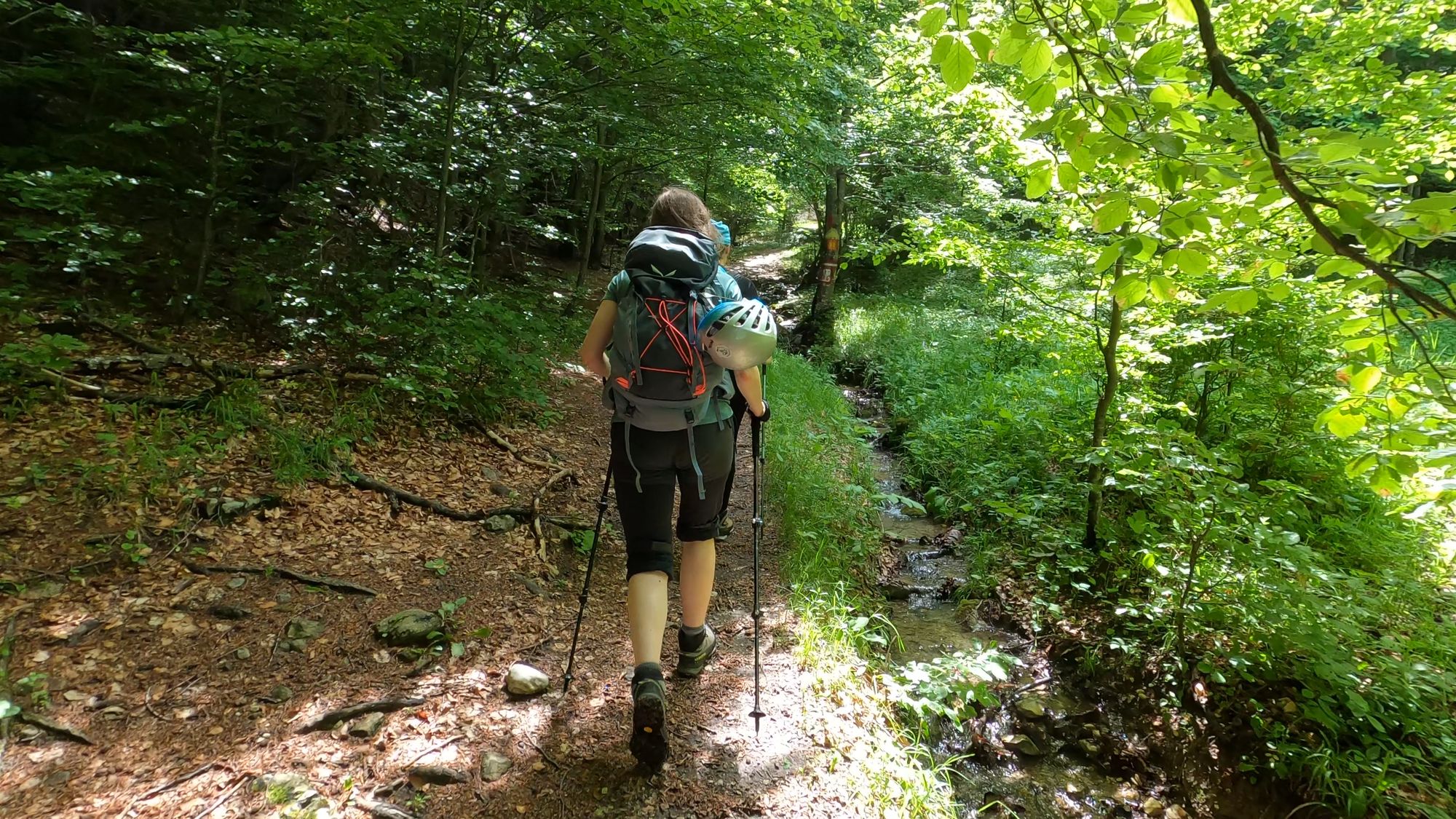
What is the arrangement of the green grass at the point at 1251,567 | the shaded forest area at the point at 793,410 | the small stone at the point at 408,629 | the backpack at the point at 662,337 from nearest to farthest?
the shaded forest area at the point at 793,410 < the backpack at the point at 662,337 < the small stone at the point at 408,629 < the green grass at the point at 1251,567

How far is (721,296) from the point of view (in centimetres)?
281

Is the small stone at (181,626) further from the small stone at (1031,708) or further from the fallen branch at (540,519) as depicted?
the small stone at (1031,708)

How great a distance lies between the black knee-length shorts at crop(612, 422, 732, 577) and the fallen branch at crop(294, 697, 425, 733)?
3.92 ft

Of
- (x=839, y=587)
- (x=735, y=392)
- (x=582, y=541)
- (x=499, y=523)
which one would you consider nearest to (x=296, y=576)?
(x=499, y=523)

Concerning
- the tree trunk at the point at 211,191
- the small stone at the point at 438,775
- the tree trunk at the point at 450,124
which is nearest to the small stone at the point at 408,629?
the small stone at the point at 438,775

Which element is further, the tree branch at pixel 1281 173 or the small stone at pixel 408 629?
the small stone at pixel 408 629

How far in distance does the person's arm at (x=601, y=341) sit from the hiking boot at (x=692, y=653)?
1.45 metres

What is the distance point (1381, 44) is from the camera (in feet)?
17.4

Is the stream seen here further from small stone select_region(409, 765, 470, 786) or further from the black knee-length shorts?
small stone select_region(409, 765, 470, 786)

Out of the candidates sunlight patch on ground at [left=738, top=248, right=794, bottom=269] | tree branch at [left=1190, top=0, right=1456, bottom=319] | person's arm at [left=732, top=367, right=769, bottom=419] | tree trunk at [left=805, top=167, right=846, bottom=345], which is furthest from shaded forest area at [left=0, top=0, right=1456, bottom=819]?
sunlight patch on ground at [left=738, top=248, right=794, bottom=269]

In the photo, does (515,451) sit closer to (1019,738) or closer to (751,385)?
(751,385)

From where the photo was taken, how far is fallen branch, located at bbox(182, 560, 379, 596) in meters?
3.49

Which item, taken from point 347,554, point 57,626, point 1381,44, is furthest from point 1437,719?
point 57,626

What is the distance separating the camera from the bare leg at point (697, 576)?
9.86ft
